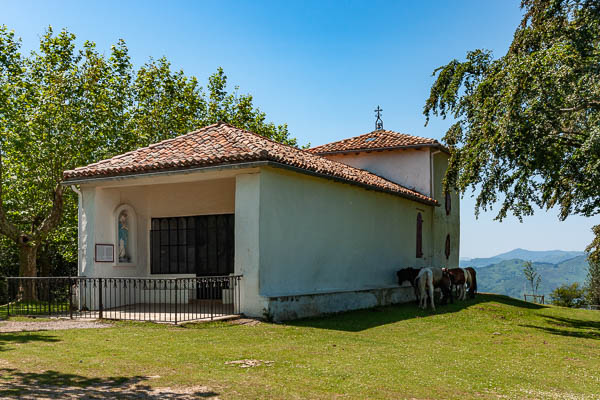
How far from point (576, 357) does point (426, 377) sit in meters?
3.89

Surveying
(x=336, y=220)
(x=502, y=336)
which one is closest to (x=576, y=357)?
(x=502, y=336)

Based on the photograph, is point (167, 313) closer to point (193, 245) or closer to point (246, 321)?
point (246, 321)

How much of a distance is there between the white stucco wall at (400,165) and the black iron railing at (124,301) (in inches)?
387

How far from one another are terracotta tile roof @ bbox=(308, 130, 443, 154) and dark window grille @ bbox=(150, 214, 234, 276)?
8.98m

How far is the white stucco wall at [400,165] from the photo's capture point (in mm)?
22953

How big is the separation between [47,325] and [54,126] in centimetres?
1133

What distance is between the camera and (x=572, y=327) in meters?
15.3

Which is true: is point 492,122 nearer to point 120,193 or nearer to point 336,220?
point 336,220

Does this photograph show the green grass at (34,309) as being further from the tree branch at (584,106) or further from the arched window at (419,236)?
the tree branch at (584,106)

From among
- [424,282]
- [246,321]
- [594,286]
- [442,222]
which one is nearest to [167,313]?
[246,321]

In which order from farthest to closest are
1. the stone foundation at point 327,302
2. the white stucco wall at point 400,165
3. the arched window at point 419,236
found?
the white stucco wall at point 400,165, the arched window at point 419,236, the stone foundation at point 327,302

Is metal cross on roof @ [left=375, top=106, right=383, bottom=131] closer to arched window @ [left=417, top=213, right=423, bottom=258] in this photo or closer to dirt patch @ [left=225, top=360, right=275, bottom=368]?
arched window @ [left=417, top=213, right=423, bottom=258]

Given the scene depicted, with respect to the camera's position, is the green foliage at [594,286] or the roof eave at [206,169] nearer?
the roof eave at [206,169]

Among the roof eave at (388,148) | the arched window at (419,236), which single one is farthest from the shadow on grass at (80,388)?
the roof eave at (388,148)
